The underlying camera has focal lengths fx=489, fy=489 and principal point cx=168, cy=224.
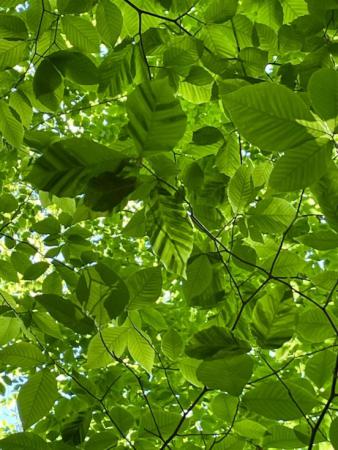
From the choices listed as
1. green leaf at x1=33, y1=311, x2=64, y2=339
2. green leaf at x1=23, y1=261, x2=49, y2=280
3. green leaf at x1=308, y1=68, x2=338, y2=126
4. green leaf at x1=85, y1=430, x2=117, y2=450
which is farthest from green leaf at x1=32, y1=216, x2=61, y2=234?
green leaf at x1=308, y1=68, x2=338, y2=126

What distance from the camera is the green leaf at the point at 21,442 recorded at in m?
1.10

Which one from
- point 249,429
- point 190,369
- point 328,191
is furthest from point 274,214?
point 249,429

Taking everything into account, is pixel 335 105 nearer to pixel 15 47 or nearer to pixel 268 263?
pixel 268 263

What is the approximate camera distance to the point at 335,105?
2.31 feet

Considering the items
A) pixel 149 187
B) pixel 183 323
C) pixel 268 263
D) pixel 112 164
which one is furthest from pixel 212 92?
pixel 183 323

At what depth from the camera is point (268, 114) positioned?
2.27 ft

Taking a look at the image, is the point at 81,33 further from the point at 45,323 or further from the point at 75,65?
the point at 45,323

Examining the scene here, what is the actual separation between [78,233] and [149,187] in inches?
48.3

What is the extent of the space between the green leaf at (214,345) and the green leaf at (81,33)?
1.03m

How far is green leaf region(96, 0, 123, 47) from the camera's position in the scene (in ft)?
4.88

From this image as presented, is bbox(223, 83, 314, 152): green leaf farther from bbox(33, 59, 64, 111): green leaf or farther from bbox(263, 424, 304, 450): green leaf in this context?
bbox(263, 424, 304, 450): green leaf

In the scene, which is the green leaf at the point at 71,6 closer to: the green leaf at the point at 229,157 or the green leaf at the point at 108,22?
the green leaf at the point at 108,22

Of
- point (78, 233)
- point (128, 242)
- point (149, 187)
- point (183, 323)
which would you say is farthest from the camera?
point (128, 242)

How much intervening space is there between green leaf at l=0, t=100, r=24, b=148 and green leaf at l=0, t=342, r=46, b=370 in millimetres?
687
